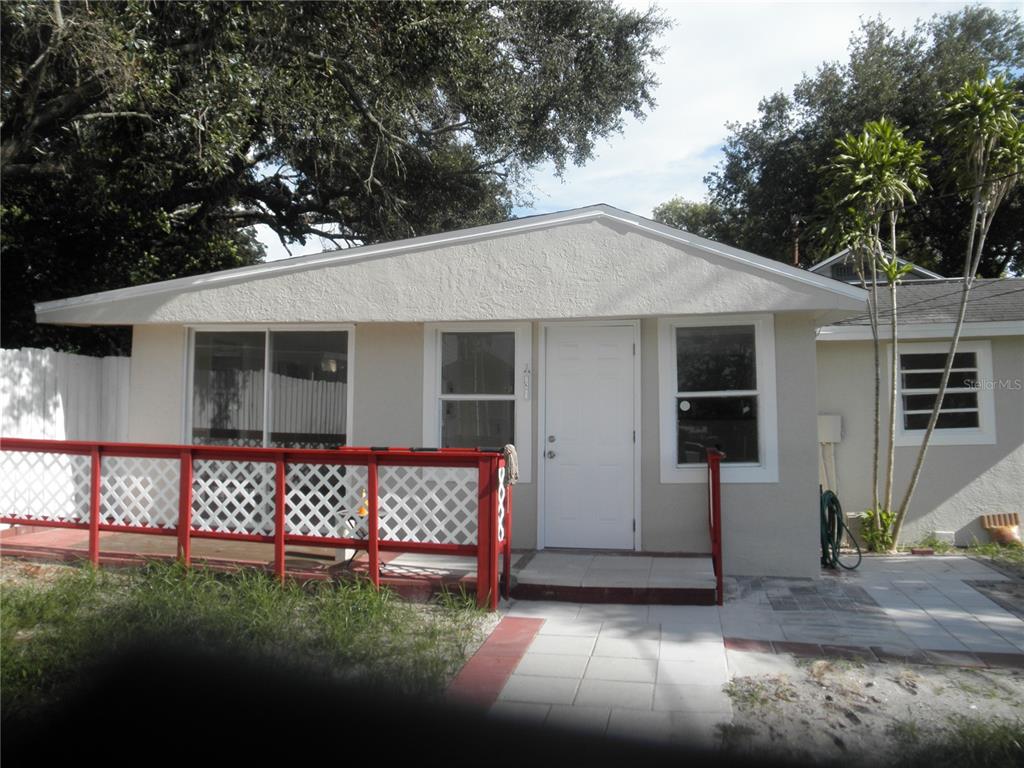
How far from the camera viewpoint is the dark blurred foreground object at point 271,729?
3789 millimetres

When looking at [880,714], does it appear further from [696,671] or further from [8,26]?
[8,26]

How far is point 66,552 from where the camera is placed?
23.2 ft

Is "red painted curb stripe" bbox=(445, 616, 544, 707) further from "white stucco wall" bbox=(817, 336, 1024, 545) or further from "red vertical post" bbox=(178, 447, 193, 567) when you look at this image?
"white stucco wall" bbox=(817, 336, 1024, 545)

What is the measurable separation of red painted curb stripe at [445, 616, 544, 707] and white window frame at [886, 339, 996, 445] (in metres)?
6.26

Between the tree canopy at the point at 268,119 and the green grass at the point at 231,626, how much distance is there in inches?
204

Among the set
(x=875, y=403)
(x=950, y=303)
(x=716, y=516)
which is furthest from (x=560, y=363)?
(x=950, y=303)

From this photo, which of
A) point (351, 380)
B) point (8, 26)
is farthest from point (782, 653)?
point (8, 26)

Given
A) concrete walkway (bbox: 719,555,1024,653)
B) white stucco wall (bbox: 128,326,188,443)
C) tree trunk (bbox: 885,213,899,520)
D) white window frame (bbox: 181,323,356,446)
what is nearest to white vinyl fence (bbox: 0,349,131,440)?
white stucco wall (bbox: 128,326,188,443)

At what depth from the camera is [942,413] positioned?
32.1 feet

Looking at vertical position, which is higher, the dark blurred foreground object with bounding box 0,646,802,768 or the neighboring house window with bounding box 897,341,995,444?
the neighboring house window with bounding box 897,341,995,444

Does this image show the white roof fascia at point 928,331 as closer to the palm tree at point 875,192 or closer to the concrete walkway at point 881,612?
the palm tree at point 875,192

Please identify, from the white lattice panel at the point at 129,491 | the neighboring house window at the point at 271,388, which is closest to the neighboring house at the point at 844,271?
the neighboring house window at the point at 271,388

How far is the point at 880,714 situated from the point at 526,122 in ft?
42.2

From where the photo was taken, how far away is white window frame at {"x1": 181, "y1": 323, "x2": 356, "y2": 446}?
319 inches
